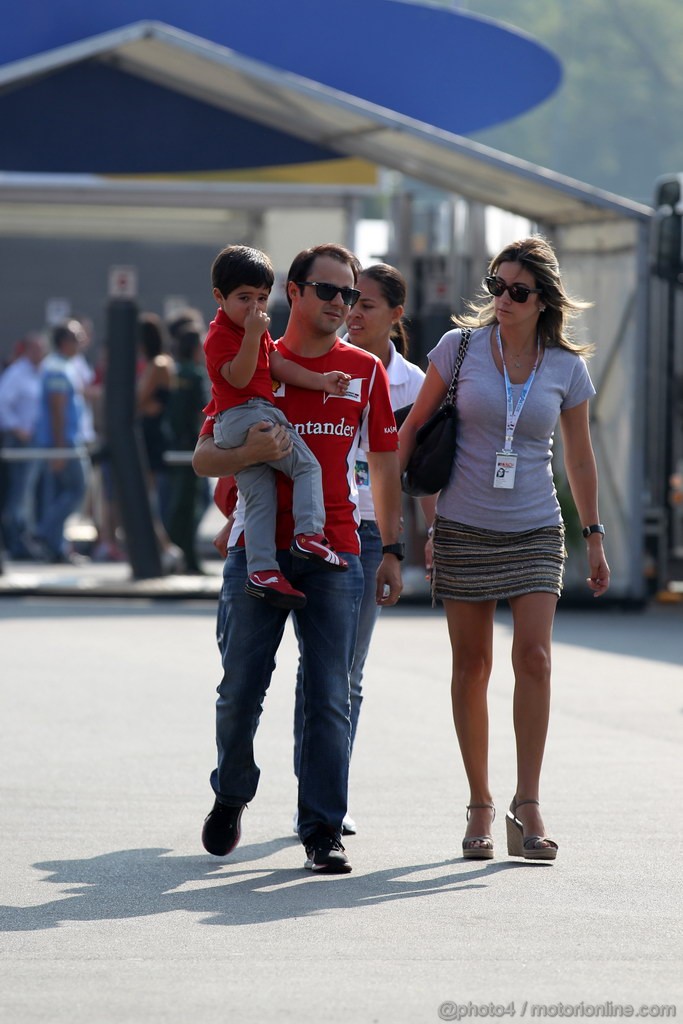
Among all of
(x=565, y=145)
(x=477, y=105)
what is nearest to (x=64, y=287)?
(x=477, y=105)

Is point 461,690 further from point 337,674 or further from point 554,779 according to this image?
point 554,779

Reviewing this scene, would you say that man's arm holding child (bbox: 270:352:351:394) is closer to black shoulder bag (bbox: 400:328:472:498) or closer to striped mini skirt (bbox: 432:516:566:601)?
black shoulder bag (bbox: 400:328:472:498)

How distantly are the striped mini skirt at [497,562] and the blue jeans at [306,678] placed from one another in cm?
44

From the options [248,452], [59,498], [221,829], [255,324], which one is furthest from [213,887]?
[59,498]

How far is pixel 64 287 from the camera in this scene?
29.9 metres

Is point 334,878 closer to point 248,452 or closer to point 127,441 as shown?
point 248,452

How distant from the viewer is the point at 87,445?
1753cm

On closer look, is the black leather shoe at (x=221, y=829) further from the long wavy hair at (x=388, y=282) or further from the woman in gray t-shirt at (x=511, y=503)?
the long wavy hair at (x=388, y=282)

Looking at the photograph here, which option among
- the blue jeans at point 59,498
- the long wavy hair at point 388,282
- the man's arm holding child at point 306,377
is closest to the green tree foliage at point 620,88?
the blue jeans at point 59,498

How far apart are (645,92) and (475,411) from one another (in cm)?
4438

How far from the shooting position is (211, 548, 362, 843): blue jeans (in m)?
6.00

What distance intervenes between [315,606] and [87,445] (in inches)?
463

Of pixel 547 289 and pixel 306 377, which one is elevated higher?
pixel 547 289

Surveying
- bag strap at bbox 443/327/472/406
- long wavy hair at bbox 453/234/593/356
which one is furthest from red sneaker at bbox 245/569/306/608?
long wavy hair at bbox 453/234/593/356
